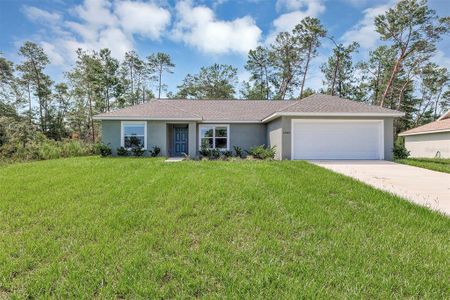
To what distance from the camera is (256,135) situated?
52.0ft

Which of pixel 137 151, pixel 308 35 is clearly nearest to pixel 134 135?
pixel 137 151

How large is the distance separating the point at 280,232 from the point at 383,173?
718 cm

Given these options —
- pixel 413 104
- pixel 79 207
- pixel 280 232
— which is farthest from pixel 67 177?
pixel 413 104

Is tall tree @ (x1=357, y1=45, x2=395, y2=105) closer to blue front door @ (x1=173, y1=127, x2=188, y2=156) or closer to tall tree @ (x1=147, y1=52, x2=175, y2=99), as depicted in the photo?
tall tree @ (x1=147, y1=52, x2=175, y2=99)

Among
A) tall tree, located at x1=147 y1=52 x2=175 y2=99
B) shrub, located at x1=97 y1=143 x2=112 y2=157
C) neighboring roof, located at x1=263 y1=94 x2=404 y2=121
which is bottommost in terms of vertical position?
shrub, located at x1=97 y1=143 x2=112 y2=157

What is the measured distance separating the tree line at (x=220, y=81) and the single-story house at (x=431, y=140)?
7.65m

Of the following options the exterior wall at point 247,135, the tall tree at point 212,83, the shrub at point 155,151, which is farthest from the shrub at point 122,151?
the tall tree at point 212,83

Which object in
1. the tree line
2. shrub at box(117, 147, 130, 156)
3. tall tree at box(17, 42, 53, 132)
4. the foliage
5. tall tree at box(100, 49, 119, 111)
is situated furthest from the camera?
tall tree at box(100, 49, 119, 111)

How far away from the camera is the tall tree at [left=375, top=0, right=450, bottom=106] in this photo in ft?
67.8

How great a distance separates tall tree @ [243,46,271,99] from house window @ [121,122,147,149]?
77.6 feet

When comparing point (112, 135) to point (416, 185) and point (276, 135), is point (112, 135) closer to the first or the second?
point (276, 135)

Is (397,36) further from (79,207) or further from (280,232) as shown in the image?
(79,207)

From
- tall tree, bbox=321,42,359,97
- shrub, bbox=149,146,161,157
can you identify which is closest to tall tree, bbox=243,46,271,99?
tall tree, bbox=321,42,359,97

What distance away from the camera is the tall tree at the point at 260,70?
108 feet
